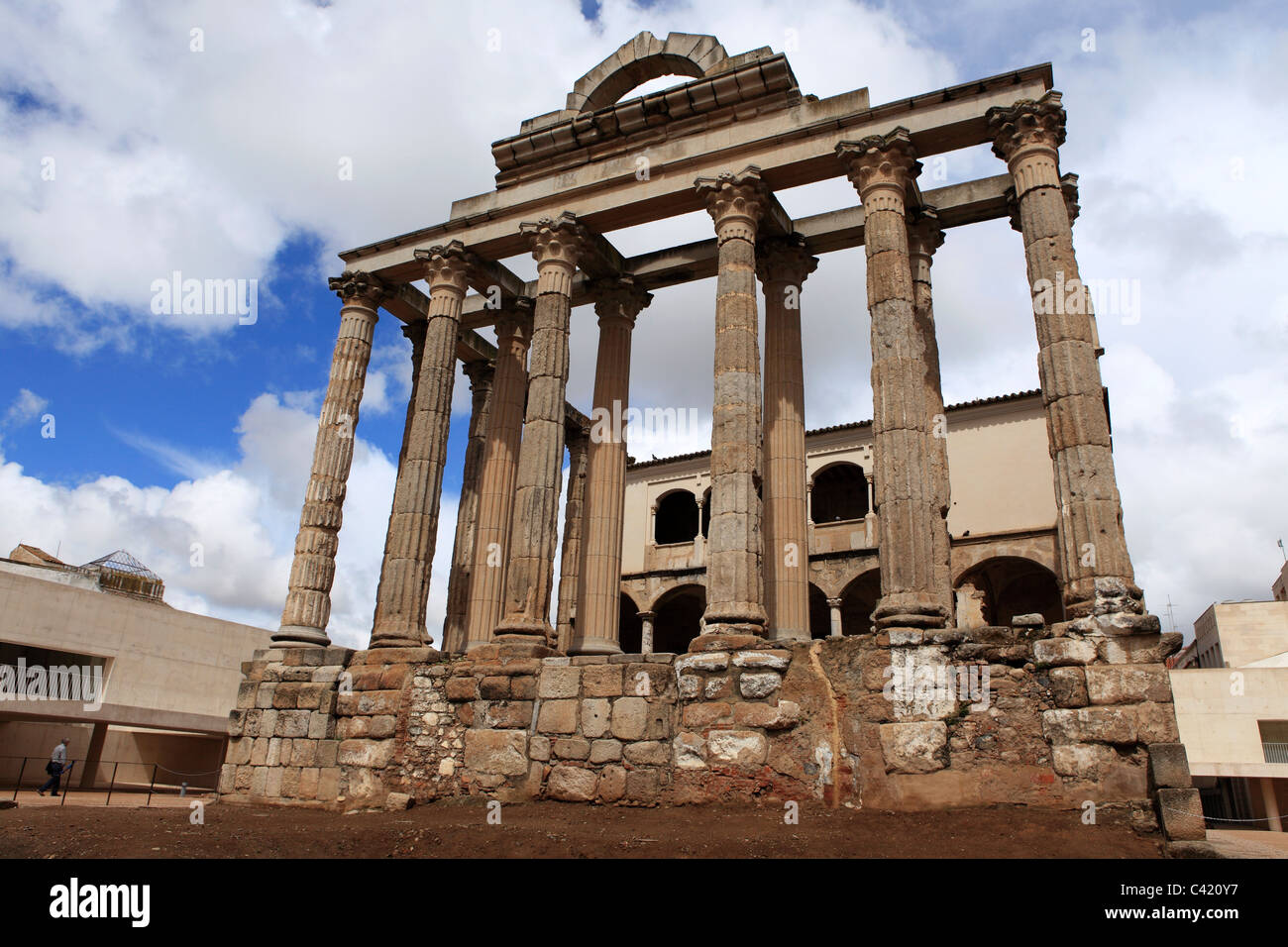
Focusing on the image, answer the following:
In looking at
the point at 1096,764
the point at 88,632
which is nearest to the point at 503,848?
the point at 1096,764

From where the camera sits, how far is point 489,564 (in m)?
16.6

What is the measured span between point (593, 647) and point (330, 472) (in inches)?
243

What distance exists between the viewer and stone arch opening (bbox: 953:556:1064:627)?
23312 mm

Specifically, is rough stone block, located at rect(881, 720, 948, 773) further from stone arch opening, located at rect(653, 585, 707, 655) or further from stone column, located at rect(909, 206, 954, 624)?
stone arch opening, located at rect(653, 585, 707, 655)

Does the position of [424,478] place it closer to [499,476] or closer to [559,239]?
[499,476]

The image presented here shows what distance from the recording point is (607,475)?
1609 cm

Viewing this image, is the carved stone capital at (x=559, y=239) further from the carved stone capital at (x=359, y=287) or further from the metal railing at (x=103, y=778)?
the metal railing at (x=103, y=778)

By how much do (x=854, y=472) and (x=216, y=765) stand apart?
→ 71.3 ft

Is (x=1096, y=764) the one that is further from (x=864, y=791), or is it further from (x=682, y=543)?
(x=682, y=543)

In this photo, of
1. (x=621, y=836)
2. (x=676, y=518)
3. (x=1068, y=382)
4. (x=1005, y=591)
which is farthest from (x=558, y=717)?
(x=676, y=518)

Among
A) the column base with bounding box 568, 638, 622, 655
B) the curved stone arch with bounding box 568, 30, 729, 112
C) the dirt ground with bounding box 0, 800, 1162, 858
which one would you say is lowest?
the dirt ground with bounding box 0, 800, 1162, 858

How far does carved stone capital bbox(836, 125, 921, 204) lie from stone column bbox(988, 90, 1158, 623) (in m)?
1.26

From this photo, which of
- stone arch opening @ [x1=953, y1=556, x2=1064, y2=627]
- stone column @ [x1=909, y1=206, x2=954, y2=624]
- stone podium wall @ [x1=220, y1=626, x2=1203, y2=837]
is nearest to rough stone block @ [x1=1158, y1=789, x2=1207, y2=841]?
stone podium wall @ [x1=220, y1=626, x2=1203, y2=837]

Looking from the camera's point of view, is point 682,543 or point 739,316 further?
point 682,543
